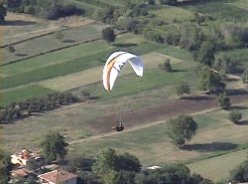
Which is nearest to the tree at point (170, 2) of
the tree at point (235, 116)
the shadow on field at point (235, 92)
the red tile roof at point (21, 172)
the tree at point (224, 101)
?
the shadow on field at point (235, 92)

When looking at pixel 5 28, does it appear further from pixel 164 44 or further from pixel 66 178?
pixel 66 178

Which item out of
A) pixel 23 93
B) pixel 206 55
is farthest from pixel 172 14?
pixel 23 93

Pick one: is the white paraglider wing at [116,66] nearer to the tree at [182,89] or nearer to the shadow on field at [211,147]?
the shadow on field at [211,147]

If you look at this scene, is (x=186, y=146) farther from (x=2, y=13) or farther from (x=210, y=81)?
(x=2, y=13)

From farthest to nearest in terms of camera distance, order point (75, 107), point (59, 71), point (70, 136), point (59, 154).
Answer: point (59, 71)
point (75, 107)
point (70, 136)
point (59, 154)

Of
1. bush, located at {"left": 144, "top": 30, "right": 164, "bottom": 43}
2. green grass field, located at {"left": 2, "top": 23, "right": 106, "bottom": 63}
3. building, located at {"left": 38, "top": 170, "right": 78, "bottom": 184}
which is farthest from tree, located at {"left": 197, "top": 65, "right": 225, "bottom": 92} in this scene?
building, located at {"left": 38, "top": 170, "right": 78, "bottom": 184}

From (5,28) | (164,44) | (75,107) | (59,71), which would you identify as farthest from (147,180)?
(5,28)
